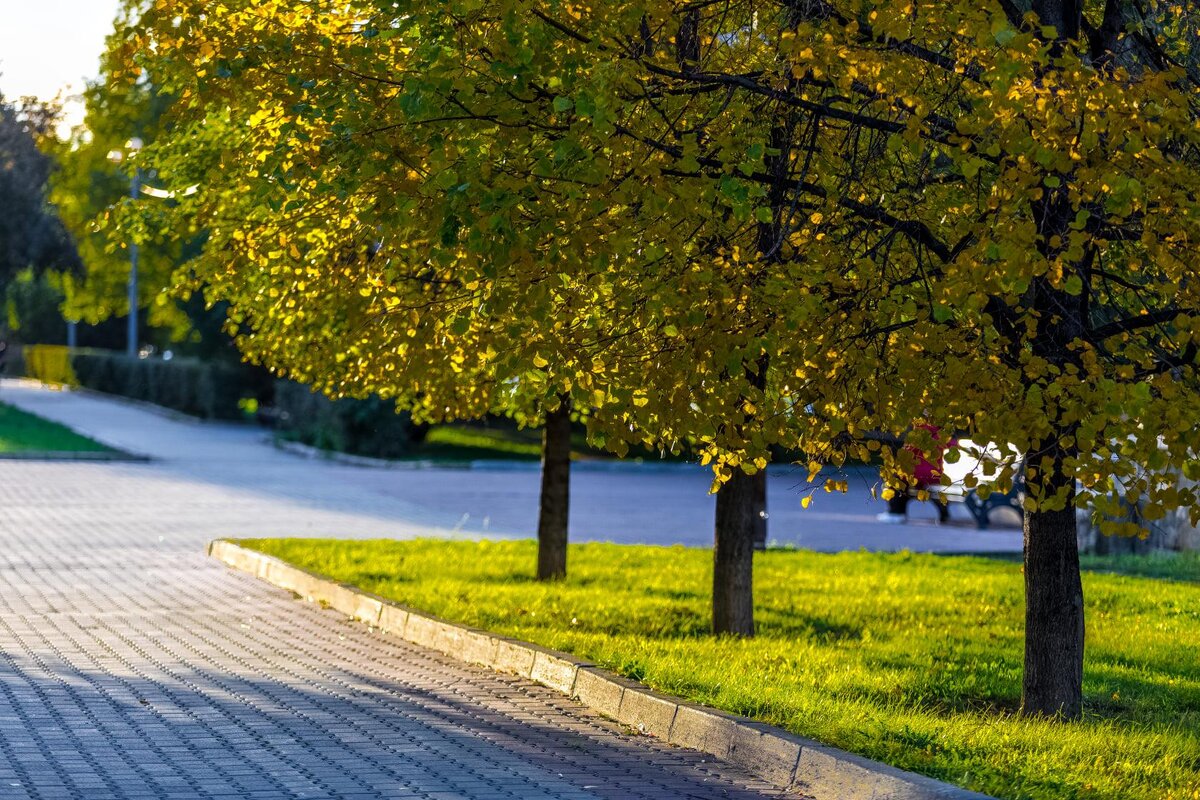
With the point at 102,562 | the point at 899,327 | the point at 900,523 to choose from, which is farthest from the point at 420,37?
the point at 900,523

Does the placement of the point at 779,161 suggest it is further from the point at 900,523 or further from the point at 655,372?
the point at 900,523

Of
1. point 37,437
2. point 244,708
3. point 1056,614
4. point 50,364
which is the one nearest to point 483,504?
point 37,437

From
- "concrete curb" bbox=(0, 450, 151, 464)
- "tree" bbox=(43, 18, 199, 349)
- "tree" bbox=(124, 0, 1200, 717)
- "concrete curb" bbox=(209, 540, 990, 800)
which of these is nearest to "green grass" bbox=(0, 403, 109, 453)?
"concrete curb" bbox=(0, 450, 151, 464)

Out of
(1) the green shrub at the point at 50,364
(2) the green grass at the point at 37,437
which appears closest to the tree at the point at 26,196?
(2) the green grass at the point at 37,437

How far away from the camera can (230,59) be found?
827cm

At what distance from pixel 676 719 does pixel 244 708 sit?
2154 millimetres

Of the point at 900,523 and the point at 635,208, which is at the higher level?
the point at 635,208

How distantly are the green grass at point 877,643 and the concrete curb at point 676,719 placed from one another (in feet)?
0.64

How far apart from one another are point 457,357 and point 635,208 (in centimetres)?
198

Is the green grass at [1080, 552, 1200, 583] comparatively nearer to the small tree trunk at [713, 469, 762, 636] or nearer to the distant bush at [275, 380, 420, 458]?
the small tree trunk at [713, 469, 762, 636]

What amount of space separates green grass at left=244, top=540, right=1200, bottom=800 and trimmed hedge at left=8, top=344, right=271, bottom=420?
88.0ft

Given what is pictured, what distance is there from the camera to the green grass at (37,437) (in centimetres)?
3344

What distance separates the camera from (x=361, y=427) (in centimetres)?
3397

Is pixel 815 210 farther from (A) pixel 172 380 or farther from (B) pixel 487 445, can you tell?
(A) pixel 172 380
